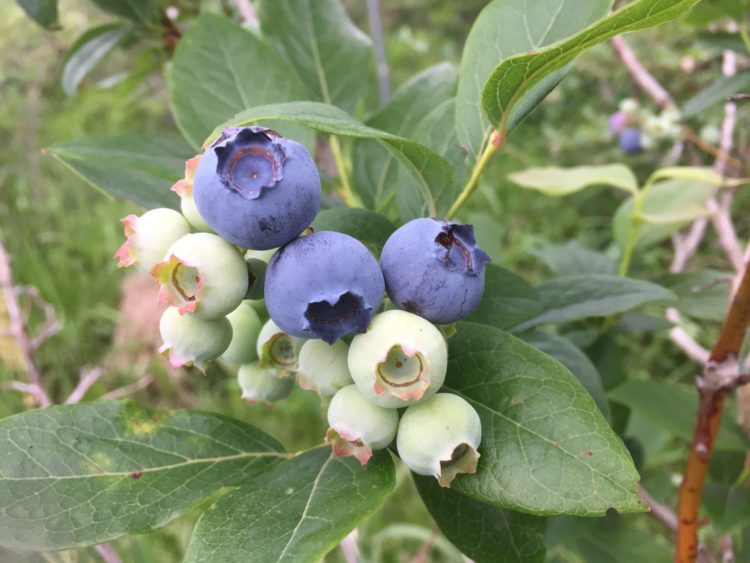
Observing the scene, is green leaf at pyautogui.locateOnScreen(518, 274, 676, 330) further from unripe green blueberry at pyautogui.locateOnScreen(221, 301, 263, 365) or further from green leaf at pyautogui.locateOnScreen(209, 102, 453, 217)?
unripe green blueberry at pyautogui.locateOnScreen(221, 301, 263, 365)

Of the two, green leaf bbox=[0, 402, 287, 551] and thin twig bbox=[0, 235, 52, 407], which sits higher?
green leaf bbox=[0, 402, 287, 551]

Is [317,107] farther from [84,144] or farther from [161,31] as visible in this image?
[161,31]

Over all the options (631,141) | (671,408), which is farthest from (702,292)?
(631,141)

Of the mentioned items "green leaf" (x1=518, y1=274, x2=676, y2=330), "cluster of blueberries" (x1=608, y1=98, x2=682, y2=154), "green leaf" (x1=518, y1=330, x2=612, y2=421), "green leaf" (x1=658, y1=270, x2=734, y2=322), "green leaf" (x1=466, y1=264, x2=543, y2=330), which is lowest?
"cluster of blueberries" (x1=608, y1=98, x2=682, y2=154)

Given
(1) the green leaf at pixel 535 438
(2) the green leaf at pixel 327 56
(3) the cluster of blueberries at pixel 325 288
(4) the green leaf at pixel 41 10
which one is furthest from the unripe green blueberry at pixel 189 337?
(4) the green leaf at pixel 41 10

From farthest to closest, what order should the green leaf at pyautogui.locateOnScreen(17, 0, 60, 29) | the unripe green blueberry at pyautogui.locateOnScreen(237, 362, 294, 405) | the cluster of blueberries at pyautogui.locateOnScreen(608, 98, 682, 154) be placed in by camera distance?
the cluster of blueberries at pyautogui.locateOnScreen(608, 98, 682, 154), the green leaf at pyautogui.locateOnScreen(17, 0, 60, 29), the unripe green blueberry at pyautogui.locateOnScreen(237, 362, 294, 405)

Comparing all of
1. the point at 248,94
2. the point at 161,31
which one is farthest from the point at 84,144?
the point at 161,31

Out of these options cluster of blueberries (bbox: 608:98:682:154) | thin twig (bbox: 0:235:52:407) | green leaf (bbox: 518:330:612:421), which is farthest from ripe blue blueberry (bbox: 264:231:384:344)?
cluster of blueberries (bbox: 608:98:682:154)
